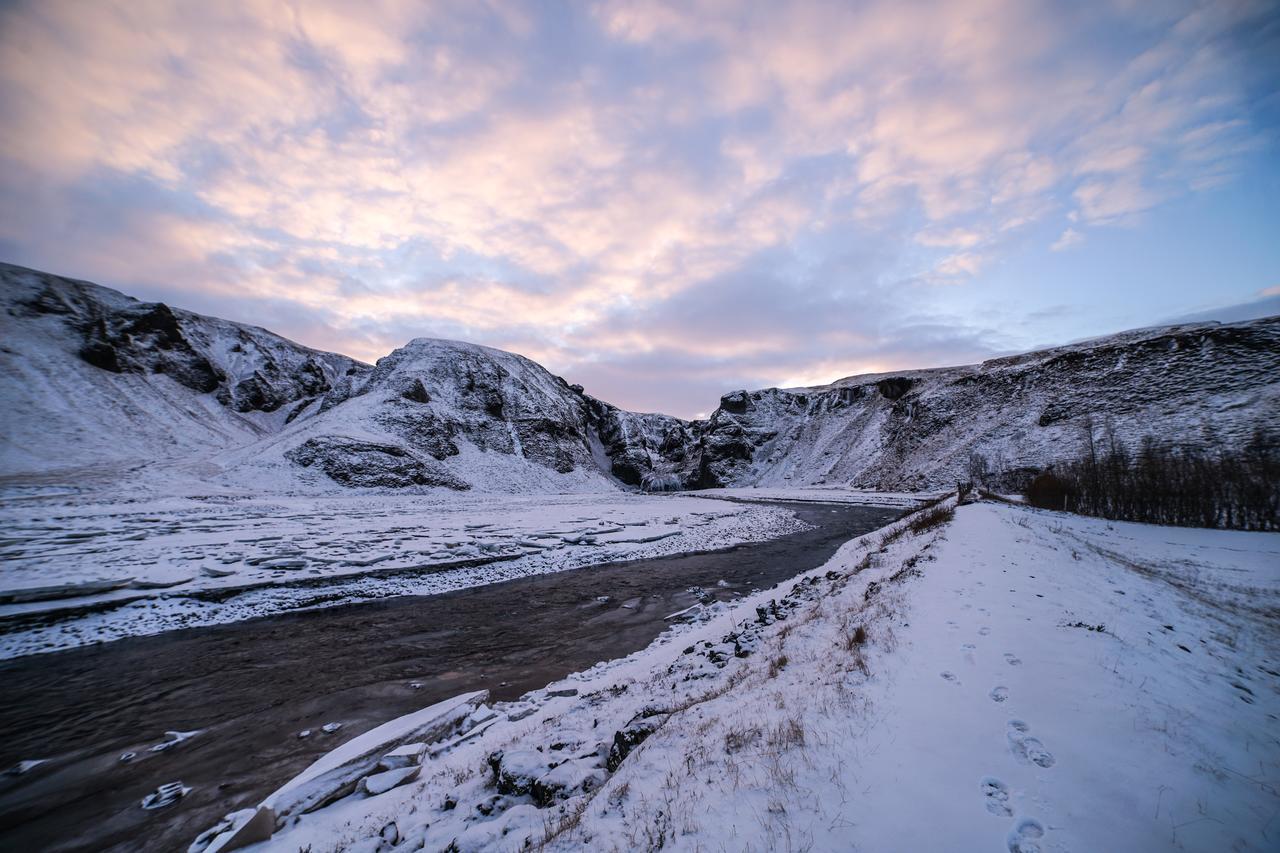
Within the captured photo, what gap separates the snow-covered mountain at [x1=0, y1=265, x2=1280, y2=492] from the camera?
1518 inches

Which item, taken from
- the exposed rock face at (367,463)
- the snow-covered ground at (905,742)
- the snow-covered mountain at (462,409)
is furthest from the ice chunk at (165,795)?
the exposed rock face at (367,463)

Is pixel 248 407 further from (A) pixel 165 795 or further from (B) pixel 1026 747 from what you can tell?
(B) pixel 1026 747

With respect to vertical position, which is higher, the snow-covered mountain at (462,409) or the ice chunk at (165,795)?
the snow-covered mountain at (462,409)

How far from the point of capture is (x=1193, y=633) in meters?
6.95

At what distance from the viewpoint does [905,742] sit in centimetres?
411

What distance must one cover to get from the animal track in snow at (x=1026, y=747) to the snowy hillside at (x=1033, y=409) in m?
41.7

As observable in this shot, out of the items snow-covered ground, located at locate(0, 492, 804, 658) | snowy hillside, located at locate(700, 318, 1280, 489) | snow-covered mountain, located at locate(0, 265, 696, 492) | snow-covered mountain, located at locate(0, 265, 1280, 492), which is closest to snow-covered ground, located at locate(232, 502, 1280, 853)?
snow-covered ground, located at locate(0, 492, 804, 658)

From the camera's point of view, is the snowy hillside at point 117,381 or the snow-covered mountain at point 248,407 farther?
the snow-covered mountain at point 248,407

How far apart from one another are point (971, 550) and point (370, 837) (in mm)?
14724

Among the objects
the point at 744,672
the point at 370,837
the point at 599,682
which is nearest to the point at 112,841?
the point at 370,837

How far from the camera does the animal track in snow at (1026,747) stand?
3711mm

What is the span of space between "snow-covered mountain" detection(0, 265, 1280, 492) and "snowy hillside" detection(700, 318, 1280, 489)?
0.22 metres

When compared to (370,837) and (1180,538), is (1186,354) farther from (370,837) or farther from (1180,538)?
(370,837)

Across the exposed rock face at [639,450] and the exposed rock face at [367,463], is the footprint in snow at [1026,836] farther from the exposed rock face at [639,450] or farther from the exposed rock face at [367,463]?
the exposed rock face at [639,450]
